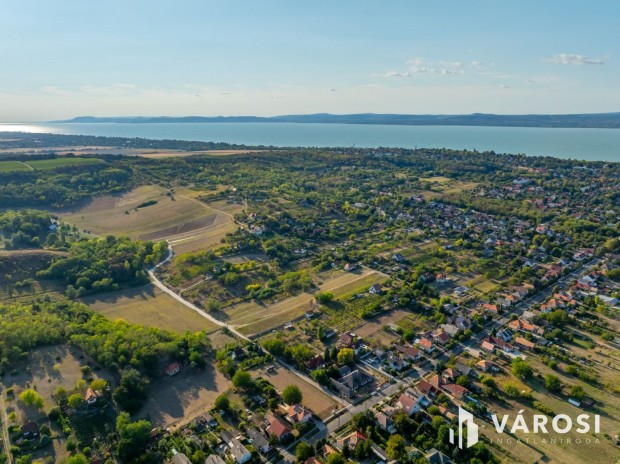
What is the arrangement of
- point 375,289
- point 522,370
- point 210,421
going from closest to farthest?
point 210,421 → point 522,370 → point 375,289

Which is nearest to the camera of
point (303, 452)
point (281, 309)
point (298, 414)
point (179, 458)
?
point (303, 452)

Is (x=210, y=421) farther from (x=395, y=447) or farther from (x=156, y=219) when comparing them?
(x=156, y=219)

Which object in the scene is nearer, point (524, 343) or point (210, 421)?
point (210, 421)

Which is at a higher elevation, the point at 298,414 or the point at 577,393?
the point at 298,414

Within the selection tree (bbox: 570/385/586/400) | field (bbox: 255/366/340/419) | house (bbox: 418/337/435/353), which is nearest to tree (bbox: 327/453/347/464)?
field (bbox: 255/366/340/419)

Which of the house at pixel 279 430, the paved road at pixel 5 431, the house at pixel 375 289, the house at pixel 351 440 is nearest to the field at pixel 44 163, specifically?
the paved road at pixel 5 431

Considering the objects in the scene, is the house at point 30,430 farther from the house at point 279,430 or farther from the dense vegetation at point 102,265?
the dense vegetation at point 102,265

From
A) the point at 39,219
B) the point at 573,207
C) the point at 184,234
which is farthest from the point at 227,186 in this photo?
the point at 573,207

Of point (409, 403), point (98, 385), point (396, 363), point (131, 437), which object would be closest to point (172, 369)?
point (98, 385)
